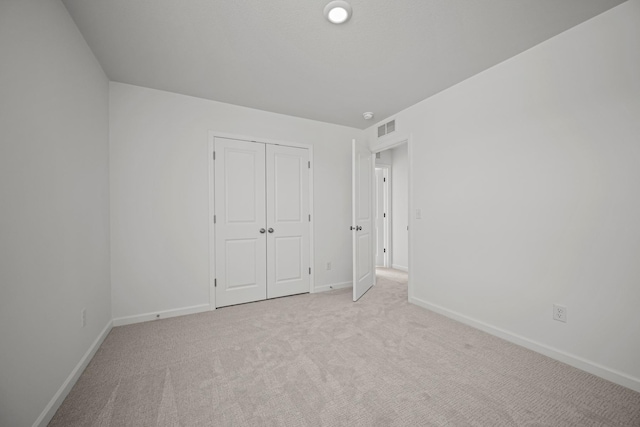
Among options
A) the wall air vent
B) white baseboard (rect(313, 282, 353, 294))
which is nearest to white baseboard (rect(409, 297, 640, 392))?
white baseboard (rect(313, 282, 353, 294))

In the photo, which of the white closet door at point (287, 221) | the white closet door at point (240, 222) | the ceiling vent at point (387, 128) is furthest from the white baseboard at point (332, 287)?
the ceiling vent at point (387, 128)

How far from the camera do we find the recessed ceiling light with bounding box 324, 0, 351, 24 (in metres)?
1.63

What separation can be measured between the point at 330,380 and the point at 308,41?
2.57 m

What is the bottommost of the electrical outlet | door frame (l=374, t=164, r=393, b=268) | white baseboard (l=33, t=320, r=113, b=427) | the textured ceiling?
white baseboard (l=33, t=320, r=113, b=427)

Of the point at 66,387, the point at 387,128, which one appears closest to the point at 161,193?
the point at 66,387

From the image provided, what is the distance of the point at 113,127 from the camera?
2615mm

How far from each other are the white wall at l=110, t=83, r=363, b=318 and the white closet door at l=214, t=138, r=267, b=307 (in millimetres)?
164

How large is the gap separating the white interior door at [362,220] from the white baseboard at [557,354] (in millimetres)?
1119

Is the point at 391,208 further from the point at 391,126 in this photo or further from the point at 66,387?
the point at 66,387

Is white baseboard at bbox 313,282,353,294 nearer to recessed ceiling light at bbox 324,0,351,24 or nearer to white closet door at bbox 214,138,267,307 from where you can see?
white closet door at bbox 214,138,267,307

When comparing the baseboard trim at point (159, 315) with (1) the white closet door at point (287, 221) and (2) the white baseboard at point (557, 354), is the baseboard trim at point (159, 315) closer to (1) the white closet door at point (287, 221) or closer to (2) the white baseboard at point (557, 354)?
(1) the white closet door at point (287, 221)

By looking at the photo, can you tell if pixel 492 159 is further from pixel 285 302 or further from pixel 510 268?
pixel 285 302

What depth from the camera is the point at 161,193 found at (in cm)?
281

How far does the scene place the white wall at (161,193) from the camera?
2645 millimetres
